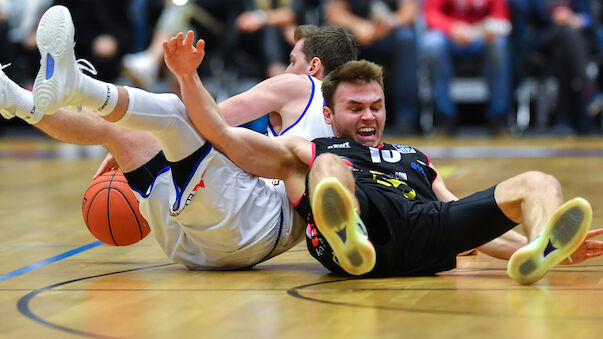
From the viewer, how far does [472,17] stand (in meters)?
10.8

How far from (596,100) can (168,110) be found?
9418 mm

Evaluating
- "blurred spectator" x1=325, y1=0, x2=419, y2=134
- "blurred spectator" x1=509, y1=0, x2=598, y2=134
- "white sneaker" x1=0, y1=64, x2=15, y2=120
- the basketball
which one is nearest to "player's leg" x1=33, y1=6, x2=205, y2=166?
"white sneaker" x1=0, y1=64, x2=15, y2=120

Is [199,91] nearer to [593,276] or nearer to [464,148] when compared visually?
[593,276]

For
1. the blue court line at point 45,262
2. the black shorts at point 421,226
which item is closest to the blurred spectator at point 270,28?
the blue court line at point 45,262

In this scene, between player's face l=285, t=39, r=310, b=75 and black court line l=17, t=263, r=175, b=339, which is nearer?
black court line l=17, t=263, r=175, b=339

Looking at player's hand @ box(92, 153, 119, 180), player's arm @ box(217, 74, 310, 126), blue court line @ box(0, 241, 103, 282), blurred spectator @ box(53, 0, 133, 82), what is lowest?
blue court line @ box(0, 241, 103, 282)

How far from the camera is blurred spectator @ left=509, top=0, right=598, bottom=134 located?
10.7 m

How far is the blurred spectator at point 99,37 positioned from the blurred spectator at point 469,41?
11.4 feet

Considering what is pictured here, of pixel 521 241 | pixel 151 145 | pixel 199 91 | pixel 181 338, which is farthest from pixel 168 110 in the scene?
pixel 521 241

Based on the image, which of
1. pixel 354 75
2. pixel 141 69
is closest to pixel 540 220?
pixel 354 75

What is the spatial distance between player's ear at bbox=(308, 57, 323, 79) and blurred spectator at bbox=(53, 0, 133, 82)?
7.03 meters

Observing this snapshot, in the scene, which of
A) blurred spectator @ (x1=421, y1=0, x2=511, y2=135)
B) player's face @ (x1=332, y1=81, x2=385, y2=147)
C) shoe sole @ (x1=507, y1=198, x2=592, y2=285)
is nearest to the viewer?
shoe sole @ (x1=507, y1=198, x2=592, y2=285)

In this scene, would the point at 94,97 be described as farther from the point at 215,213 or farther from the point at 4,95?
the point at 215,213

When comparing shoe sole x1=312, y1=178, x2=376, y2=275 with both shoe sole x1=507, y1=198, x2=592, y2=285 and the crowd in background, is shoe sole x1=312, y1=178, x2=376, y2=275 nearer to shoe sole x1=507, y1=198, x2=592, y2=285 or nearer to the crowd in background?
shoe sole x1=507, y1=198, x2=592, y2=285
